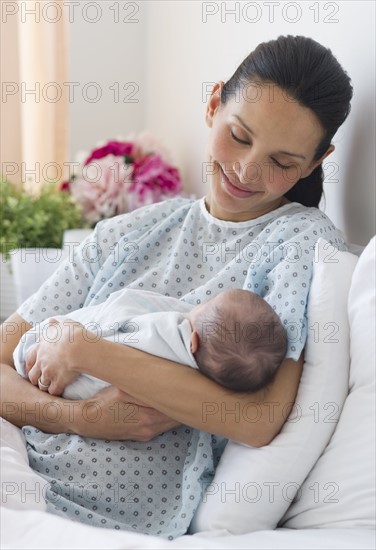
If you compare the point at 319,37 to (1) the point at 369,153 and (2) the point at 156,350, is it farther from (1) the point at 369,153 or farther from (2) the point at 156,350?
(2) the point at 156,350

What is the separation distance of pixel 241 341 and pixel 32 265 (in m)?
1.23

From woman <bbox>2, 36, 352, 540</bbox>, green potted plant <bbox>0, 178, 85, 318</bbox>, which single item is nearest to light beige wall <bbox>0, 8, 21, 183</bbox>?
green potted plant <bbox>0, 178, 85, 318</bbox>

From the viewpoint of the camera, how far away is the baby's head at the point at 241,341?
1.31 m

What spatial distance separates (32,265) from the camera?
94.1 inches

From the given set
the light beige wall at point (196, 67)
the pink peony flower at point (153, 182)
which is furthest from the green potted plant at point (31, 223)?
the light beige wall at point (196, 67)

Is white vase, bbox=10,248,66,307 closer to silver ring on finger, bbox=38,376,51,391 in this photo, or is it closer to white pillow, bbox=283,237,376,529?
silver ring on finger, bbox=38,376,51,391

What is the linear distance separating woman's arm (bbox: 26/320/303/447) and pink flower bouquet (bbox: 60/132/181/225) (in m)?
1.11

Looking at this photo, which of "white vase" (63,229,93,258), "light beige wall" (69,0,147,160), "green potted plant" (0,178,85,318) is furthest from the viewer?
"light beige wall" (69,0,147,160)

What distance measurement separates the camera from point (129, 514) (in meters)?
1.38

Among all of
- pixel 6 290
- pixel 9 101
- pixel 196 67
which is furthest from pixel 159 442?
pixel 9 101

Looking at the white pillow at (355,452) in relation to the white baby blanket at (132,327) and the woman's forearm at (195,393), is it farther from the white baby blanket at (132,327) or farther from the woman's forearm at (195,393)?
the white baby blanket at (132,327)

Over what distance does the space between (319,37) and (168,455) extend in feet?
3.29

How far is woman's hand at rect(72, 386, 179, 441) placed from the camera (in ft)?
4.60

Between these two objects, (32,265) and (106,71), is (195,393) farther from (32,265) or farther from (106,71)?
(106,71)
